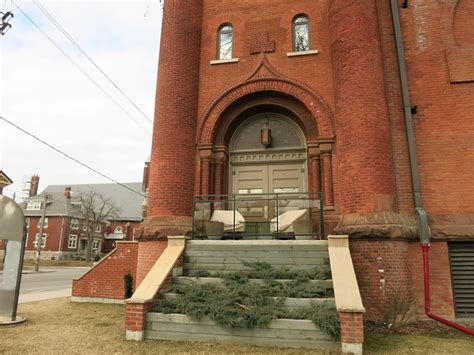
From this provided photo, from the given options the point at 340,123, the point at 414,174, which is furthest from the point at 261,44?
the point at 414,174

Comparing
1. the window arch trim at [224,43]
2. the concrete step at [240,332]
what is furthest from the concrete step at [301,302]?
the window arch trim at [224,43]

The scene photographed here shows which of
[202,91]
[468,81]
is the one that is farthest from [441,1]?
[202,91]

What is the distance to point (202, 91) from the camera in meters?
10.5

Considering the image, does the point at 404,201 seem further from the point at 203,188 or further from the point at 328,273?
the point at 203,188

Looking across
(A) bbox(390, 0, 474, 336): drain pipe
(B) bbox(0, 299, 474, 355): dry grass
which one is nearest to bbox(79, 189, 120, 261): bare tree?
(B) bbox(0, 299, 474, 355): dry grass

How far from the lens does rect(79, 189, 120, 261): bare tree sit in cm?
5411

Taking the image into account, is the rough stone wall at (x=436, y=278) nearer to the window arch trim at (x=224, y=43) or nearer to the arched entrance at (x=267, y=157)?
the arched entrance at (x=267, y=157)

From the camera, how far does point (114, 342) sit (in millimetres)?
5484

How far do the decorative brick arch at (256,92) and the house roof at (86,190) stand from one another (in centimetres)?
4626

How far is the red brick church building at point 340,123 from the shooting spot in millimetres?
7777

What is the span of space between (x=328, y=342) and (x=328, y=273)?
1659 millimetres

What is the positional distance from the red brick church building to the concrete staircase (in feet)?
3.92

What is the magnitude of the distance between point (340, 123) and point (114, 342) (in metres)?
6.87

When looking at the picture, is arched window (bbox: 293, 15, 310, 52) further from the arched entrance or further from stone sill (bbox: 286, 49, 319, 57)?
the arched entrance
